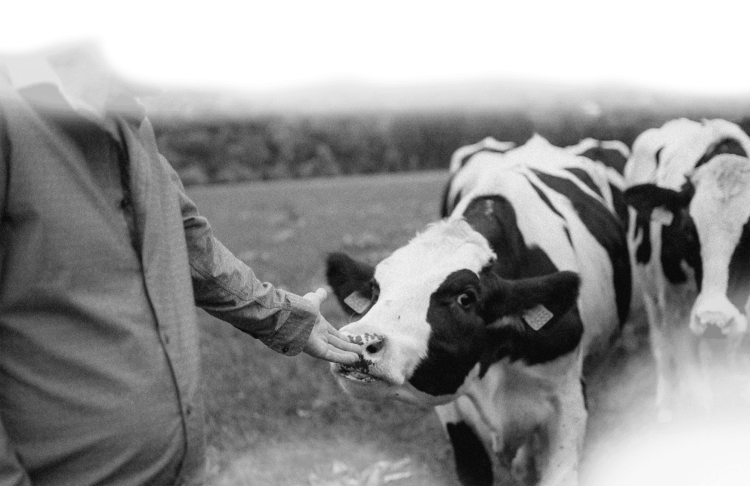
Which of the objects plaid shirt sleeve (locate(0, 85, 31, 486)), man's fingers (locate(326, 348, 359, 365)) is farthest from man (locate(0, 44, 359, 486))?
man's fingers (locate(326, 348, 359, 365))

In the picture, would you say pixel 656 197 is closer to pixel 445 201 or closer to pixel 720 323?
pixel 720 323

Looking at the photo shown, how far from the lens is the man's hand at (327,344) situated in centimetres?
154

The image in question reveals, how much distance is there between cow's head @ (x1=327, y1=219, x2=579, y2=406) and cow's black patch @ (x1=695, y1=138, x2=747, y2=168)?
983 millimetres

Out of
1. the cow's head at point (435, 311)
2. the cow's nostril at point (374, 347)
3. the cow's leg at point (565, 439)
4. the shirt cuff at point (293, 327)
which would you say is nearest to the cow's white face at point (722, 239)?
the cow's leg at point (565, 439)

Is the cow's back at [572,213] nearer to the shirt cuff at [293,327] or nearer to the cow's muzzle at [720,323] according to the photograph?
the cow's muzzle at [720,323]

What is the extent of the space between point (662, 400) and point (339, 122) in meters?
1.51

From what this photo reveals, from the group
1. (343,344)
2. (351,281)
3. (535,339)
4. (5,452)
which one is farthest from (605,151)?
(5,452)

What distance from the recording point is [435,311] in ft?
6.31

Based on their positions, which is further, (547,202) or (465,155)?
(465,155)

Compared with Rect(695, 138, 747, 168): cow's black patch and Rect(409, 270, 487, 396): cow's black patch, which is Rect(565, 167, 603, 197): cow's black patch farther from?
Rect(409, 270, 487, 396): cow's black patch

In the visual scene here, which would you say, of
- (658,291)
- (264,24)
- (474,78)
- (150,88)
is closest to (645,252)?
(658,291)

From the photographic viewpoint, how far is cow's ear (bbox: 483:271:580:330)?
6.76ft

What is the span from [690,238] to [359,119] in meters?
1.09

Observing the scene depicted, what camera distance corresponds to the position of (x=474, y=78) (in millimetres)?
2322
